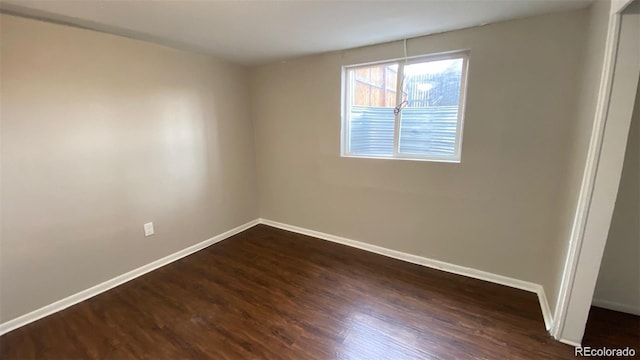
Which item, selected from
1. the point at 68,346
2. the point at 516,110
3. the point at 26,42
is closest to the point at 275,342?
the point at 68,346

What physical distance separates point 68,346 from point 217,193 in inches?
72.5

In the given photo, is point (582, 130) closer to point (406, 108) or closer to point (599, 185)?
point (599, 185)

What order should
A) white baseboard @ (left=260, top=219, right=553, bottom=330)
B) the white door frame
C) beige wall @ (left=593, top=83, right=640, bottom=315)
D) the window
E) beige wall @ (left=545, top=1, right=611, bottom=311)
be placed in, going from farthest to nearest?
the window < white baseboard @ (left=260, top=219, right=553, bottom=330) < beige wall @ (left=593, top=83, right=640, bottom=315) < beige wall @ (left=545, top=1, right=611, bottom=311) < the white door frame

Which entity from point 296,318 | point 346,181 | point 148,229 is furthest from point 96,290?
point 346,181

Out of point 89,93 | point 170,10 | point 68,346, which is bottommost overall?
point 68,346

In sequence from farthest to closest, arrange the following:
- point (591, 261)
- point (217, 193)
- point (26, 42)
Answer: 1. point (217, 193)
2. point (26, 42)
3. point (591, 261)

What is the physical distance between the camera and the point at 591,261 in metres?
1.55

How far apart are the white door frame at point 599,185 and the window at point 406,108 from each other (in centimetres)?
97

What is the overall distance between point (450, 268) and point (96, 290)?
3.18 m

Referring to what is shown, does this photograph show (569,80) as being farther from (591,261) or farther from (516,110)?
(591,261)

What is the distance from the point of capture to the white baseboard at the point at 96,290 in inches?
76.7

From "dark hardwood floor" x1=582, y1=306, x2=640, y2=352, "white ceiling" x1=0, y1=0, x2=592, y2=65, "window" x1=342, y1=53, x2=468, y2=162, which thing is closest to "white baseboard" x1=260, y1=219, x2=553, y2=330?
"dark hardwood floor" x1=582, y1=306, x2=640, y2=352

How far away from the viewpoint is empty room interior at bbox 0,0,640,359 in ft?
5.59

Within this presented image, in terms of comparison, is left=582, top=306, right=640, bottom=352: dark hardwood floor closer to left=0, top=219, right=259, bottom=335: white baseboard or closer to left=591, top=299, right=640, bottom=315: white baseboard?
left=591, top=299, right=640, bottom=315: white baseboard
